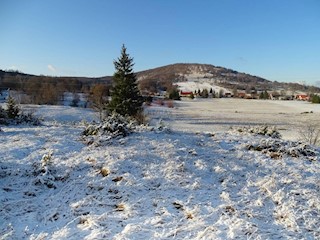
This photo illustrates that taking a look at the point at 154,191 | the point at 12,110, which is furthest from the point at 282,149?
the point at 12,110

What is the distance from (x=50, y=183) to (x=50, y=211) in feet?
3.91

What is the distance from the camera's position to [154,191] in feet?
20.9

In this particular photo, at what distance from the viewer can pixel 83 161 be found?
25.9ft

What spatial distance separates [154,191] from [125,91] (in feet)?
77.4

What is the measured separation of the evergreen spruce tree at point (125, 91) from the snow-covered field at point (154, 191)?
1899cm

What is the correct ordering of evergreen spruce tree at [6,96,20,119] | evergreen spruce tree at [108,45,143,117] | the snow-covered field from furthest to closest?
evergreen spruce tree at [108,45,143,117], evergreen spruce tree at [6,96,20,119], the snow-covered field

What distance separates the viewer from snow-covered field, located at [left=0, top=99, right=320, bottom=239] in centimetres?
506

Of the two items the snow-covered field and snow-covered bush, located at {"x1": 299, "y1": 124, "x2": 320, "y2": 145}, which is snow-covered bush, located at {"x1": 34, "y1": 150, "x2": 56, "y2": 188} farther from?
snow-covered bush, located at {"x1": 299, "y1": 124, "x2": 320, "y2": 145}

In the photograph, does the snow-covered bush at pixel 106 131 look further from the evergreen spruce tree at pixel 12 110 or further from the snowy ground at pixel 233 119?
the snowy ground at pixel 233 119

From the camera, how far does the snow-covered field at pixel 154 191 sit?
5.06m

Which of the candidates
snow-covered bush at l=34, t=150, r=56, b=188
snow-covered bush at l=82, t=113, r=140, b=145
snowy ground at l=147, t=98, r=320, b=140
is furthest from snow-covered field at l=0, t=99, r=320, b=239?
snowy ground at l=147, t=98, r=320, b=140

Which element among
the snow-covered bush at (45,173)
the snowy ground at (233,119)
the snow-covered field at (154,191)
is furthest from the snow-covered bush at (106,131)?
the snowy ground at (233,119)

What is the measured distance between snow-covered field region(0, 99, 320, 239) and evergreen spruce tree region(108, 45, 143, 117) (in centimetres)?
1899

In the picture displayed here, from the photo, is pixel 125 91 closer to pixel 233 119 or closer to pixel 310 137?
pixel 310 137
